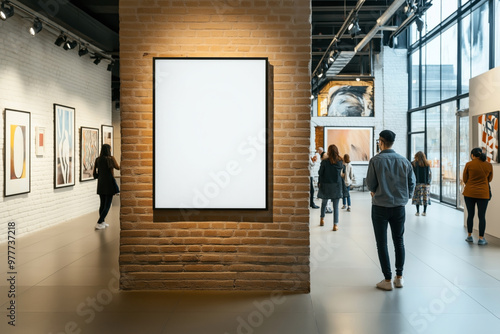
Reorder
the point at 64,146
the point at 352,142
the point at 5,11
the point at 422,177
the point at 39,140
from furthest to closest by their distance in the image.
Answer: the point at 352,142 < the point at 422,177 < the point at 64,146 < the point at 39,140 < the point at 5,11

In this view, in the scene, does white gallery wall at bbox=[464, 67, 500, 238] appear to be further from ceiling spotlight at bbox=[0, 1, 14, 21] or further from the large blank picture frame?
ceiling spotlight at bbox=[0, 1, 14, 21]

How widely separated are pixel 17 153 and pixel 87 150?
329 centimetres

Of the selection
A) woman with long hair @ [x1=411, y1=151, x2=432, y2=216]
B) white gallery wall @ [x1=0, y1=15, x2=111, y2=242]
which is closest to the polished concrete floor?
white gallery wall @ [x1=0, y1=15, x2=111, y2=242]

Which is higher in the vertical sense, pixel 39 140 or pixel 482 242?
pixel 39 140

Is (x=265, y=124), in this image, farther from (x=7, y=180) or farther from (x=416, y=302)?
(x=7, y=180)

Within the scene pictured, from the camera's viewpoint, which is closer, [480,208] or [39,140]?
[480,208]

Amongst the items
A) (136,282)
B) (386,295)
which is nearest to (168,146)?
(136,282)

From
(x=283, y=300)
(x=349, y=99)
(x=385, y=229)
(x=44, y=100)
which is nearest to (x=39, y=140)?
(x=44, y=100)

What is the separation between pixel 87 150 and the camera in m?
11.3

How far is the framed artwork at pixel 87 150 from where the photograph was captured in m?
11.0

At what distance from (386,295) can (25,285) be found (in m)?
3.76

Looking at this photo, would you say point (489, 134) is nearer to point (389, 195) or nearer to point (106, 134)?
point (389, 195)

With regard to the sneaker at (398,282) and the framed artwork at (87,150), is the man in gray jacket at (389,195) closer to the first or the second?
the sneaker at (398,282)

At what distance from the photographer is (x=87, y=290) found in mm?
4883
